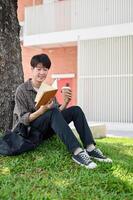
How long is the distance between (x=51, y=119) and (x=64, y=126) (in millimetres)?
206

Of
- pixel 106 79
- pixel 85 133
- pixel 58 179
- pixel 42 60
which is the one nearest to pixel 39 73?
pixel 42 60

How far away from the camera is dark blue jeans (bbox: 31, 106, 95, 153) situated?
15.9 ft

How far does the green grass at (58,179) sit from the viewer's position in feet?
13.7

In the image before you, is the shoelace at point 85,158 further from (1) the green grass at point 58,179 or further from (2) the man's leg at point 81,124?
(2) the man's leg at point 81,124

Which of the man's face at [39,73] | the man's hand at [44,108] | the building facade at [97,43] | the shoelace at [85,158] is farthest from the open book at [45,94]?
the building facade at [97,43]

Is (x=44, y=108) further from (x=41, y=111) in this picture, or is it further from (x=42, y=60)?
(x=42, y=60)

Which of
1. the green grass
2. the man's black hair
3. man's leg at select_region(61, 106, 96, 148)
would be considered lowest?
the green grass

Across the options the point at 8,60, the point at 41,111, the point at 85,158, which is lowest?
the point at 85,158

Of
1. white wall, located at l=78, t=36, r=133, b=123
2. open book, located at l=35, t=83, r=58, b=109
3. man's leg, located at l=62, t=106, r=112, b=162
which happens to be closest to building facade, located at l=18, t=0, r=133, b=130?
white wall, located at l=78, t=36, r=133, b=123

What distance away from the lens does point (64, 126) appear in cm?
485

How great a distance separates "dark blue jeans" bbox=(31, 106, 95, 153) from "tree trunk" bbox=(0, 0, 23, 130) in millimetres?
1001

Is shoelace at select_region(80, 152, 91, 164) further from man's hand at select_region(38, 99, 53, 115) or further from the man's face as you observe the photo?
the man's face

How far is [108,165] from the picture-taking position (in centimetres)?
501

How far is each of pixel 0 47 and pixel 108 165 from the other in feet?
8.10
